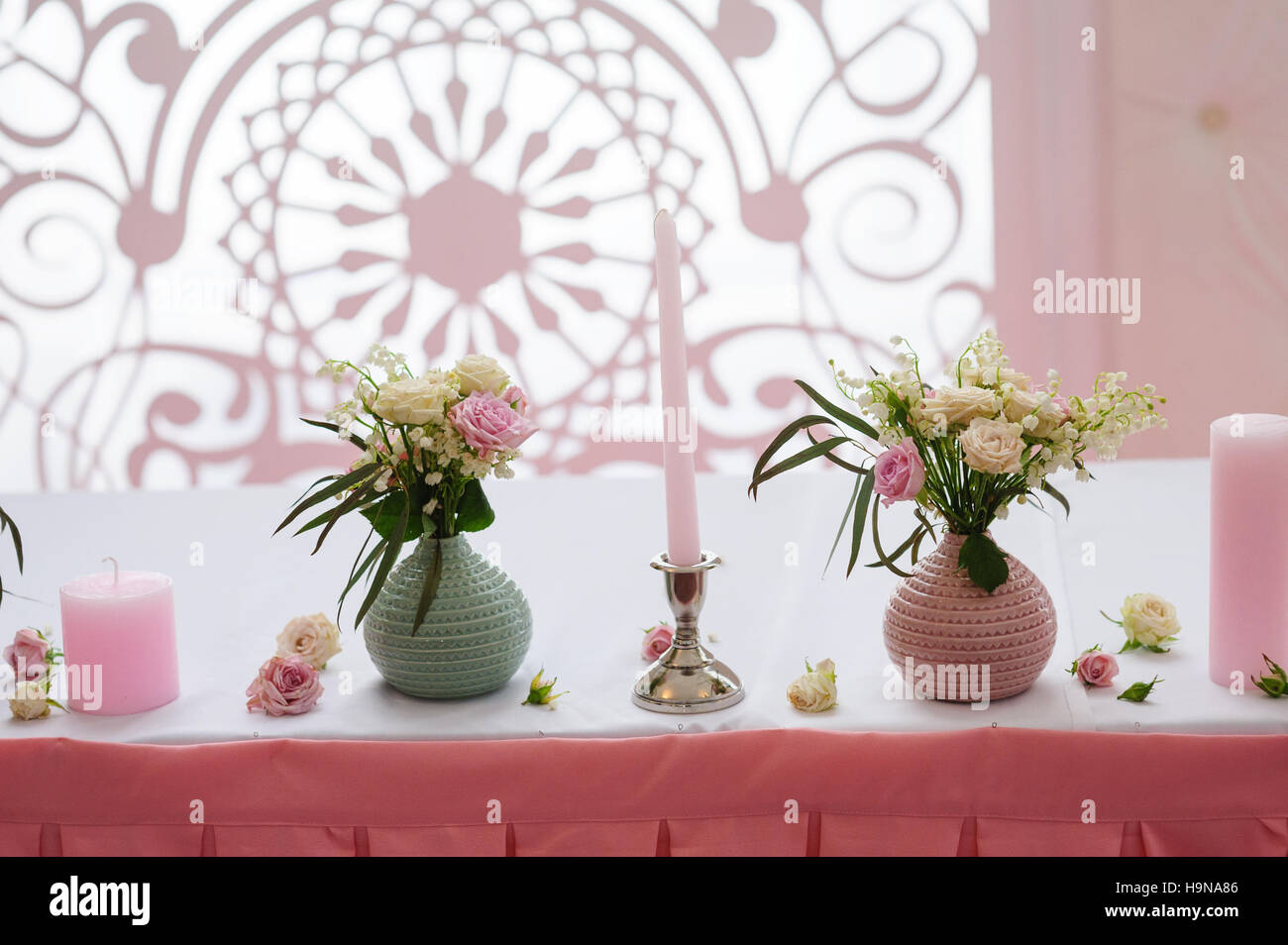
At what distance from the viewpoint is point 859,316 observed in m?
2.88

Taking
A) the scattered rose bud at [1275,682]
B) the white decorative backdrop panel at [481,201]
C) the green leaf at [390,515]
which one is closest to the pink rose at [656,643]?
the green leaf at [390,515]

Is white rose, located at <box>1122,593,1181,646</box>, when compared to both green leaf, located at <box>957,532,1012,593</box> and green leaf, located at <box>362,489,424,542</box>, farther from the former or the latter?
green leaf, located at <box>362,489,424,542</box>

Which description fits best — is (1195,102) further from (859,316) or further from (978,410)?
(978,410)

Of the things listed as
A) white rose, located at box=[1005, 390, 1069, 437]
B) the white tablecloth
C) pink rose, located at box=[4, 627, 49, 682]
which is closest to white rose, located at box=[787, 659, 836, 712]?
the white tablecloth

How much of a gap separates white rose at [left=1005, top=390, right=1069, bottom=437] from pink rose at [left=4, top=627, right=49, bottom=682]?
2.56 ft

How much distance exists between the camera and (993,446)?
2.89 ft

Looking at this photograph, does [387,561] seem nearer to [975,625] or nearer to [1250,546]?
[975,625]

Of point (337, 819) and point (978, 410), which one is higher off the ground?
point (978, 410)

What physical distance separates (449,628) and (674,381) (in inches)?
9.9

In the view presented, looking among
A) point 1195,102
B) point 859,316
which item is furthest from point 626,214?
point 1195,102

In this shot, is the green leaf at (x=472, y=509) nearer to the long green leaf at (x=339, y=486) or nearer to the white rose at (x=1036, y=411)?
the long green leaf at (x=339, y=486)
